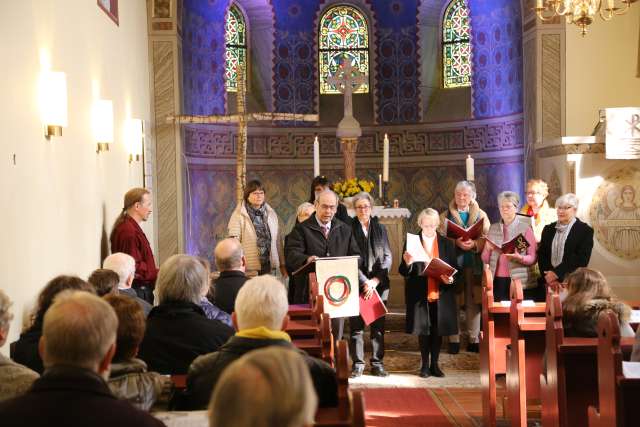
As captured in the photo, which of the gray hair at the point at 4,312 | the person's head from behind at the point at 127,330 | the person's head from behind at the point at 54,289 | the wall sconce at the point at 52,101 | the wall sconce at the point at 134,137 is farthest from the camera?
the wall sconce at the point at 134,137

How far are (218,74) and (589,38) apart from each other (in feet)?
17.8

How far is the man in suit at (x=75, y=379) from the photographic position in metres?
2.17

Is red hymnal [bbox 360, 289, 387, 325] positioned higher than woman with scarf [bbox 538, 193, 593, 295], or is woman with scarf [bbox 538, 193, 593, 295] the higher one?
woman with scarf [bbox 538, 193, 593, 295]

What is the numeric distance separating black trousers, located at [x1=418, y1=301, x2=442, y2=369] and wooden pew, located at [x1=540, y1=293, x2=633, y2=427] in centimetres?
288

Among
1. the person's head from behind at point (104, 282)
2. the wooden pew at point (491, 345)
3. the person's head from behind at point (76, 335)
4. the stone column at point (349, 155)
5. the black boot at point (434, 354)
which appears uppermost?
the stone column at point (349, 155)

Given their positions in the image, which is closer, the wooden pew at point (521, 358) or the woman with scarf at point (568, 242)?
the wooden pew at point (521, 358)

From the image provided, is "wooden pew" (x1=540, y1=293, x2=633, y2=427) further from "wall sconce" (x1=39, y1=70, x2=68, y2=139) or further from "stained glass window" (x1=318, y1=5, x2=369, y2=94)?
"stained glass window" (x1=318, y1=5, x2=369, y2=94)

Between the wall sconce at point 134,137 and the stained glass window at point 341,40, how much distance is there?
590 cm

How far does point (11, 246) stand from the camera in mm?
4762

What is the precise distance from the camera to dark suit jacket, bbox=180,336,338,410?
10.1 feet

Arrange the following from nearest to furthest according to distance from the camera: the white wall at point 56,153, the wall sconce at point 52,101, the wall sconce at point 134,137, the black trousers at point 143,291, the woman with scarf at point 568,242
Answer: the white wall at point 56,153 → the wall sconce at point 52,101 → the black trousers at point 143,291 → the woman with scarf at point 568,242 → the wall sconce at point 134,137

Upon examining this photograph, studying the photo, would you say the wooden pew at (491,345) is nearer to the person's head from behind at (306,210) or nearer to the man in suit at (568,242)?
the man in suit at (568,242)

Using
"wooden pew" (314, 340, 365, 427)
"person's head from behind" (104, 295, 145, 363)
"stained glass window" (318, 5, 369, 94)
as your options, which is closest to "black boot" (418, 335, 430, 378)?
"wooden pew" (314, 340, 365, 427)

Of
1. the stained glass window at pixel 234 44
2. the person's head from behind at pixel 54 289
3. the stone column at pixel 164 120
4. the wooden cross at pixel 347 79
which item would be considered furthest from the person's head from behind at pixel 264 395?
the stained glass window at pixel 234 44
